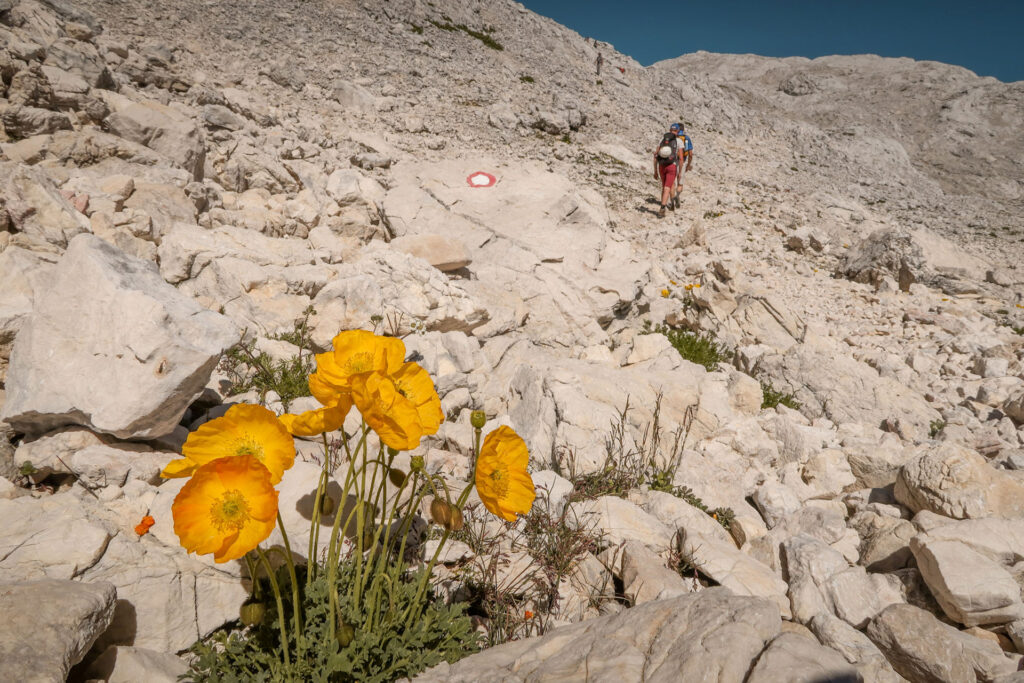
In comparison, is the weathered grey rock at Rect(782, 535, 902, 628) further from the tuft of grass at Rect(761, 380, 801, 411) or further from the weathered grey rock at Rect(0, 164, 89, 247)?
the weathered grey rock at Rect(0, 164, 89, 247)

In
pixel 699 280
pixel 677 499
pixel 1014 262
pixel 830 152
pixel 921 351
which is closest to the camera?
pixel 677 499

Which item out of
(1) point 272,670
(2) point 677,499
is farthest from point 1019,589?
(1) point 272,670

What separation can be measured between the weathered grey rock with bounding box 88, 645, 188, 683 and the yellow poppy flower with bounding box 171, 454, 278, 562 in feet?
2.77

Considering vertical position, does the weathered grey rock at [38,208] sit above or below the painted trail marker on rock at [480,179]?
below

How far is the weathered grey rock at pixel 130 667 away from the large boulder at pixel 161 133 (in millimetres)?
6578

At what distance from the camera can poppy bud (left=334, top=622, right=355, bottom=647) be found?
5.98 ft

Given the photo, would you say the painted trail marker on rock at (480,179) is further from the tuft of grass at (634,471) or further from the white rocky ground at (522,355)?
the tuft of grass at (634,471)

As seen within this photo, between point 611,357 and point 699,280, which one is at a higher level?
point 699,280

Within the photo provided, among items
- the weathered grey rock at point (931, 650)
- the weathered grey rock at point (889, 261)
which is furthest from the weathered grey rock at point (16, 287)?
the weathered grey rock at point (889, 261)

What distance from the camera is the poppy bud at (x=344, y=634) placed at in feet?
5.98

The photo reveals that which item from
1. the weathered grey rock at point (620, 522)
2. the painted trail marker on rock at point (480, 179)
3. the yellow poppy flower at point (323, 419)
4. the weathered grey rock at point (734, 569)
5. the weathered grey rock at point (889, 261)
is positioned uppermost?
the weathered grey rock at point (889, 261)

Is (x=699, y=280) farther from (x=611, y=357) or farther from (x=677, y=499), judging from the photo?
(x=677, y=499)

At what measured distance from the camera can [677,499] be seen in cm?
360

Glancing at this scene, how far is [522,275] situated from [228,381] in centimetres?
395
